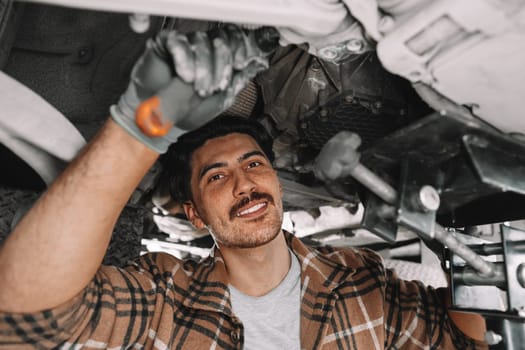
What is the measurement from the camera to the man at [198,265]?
741mm

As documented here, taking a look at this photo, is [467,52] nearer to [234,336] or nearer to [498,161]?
[498,161]

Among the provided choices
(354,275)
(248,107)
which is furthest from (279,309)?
(248,107)

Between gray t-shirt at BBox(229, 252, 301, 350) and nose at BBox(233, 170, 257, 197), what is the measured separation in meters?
0.29

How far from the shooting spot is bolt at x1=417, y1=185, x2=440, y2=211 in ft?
2.23

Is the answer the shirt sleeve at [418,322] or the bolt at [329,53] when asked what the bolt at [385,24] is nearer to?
the bolt at [329,53]

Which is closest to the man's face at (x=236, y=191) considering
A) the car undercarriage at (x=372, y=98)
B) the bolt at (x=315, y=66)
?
the car undercarriage at (x=372, y=98)

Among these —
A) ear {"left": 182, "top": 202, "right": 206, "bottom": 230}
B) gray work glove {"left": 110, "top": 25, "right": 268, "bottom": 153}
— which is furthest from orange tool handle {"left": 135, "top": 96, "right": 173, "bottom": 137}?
ear {"left": 182, "top": 202, "right": 206, "bottom": 230}

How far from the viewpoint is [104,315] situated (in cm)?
96

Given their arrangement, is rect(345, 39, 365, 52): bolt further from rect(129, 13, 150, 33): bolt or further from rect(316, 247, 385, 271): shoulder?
rect(316, 247, 385, 271): shoulder

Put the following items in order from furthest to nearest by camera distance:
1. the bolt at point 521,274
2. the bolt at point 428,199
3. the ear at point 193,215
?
the ear at point 193,215 → the bolt at point 521,274 → the bolt at point 428,199

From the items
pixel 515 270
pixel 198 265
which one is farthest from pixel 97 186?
pixel 515 270

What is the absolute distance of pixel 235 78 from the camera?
2.43ft

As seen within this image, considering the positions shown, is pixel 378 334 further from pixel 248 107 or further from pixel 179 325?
pixel 248 107

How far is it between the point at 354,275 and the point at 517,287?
57cm
